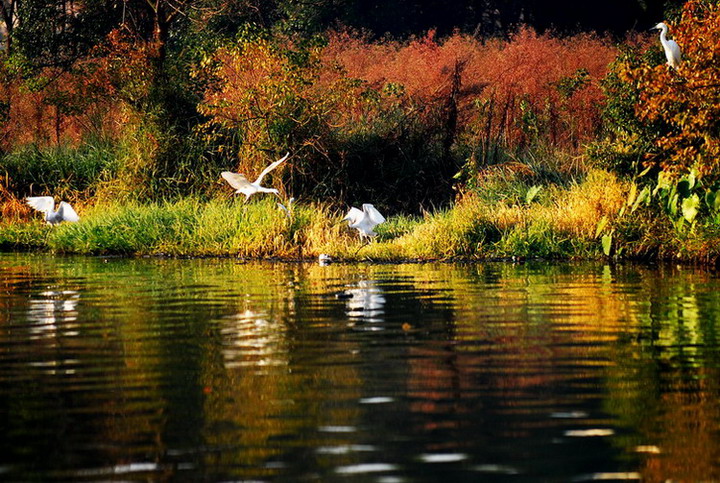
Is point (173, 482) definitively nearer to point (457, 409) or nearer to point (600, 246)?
point (457, 409)

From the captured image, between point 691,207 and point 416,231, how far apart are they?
4.32m

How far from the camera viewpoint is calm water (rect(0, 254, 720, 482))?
6.42 metres

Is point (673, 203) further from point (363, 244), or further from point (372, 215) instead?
point (363, 244)

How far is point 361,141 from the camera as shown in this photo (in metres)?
26.1

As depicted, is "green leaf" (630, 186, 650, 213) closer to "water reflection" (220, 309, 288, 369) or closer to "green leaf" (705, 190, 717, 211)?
"green leaf" (705, 190, 717, 211)

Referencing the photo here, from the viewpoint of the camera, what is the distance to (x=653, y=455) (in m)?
6.43

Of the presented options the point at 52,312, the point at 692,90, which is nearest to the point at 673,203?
the point at 692,90

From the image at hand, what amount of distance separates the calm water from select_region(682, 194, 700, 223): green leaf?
3.42 meters

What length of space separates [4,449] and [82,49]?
26566 mm

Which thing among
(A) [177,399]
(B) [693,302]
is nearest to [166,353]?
(A) [177,399]

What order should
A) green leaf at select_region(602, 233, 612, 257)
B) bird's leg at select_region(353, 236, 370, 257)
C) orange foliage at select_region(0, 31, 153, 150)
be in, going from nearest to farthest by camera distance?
green leaf at select_region(602, 233, 612, 257)
bird's leg at select_region(353, 236, 370, 257)
orange foliage at select_region(0, 31, 153, 150)

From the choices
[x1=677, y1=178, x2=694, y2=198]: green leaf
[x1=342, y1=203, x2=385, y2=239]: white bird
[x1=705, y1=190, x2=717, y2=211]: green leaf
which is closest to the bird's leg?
[x1=342, y1=203, x2=385, y2=239]: white bird

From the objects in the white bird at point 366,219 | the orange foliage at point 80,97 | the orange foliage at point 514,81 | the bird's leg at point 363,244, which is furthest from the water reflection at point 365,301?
the orange foliage at point 80,97

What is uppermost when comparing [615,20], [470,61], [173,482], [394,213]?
[615,20]
